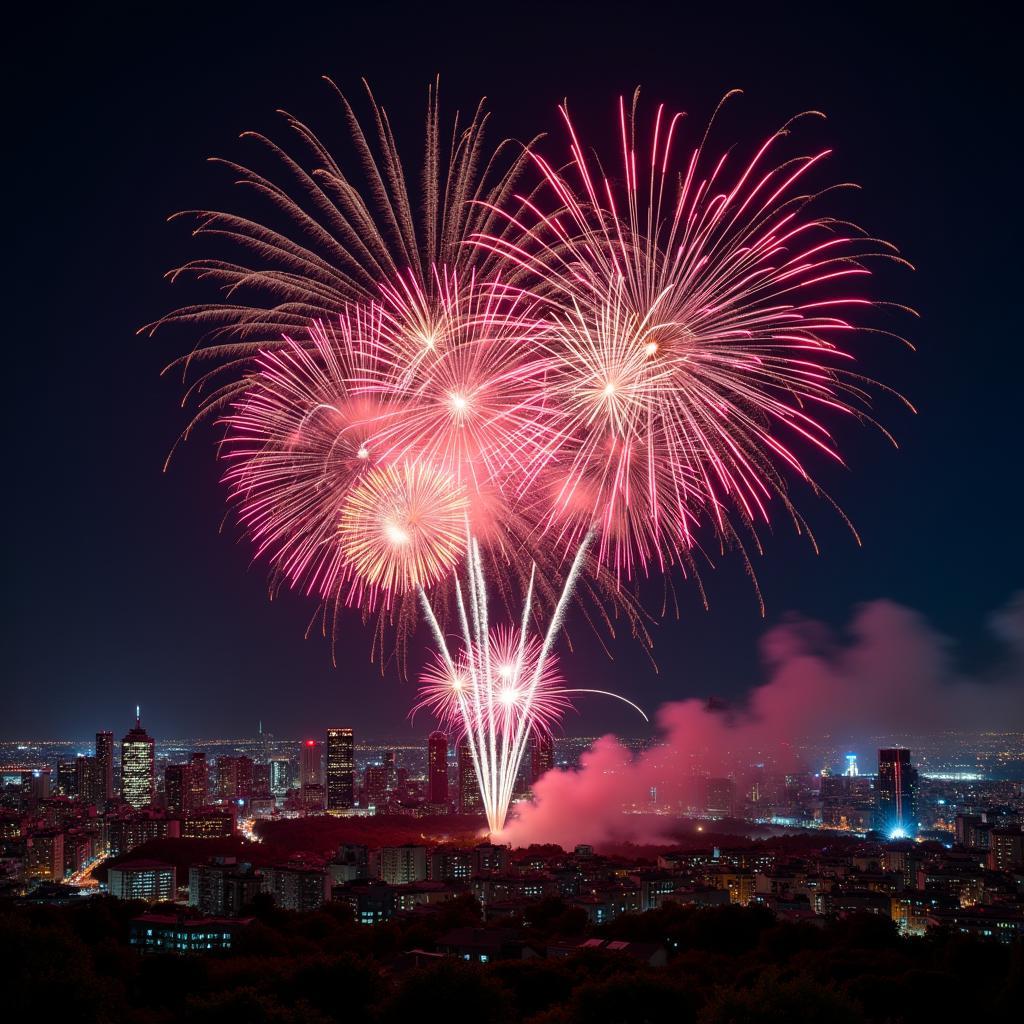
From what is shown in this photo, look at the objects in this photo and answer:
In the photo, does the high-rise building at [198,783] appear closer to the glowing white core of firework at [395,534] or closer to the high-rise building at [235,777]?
the high-rise building at [235,777]

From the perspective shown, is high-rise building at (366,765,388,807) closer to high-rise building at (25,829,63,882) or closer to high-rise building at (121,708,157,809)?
high-rise building at (121,708,157,809)

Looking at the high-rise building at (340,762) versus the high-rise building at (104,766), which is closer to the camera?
the high-rise building at (340,762)

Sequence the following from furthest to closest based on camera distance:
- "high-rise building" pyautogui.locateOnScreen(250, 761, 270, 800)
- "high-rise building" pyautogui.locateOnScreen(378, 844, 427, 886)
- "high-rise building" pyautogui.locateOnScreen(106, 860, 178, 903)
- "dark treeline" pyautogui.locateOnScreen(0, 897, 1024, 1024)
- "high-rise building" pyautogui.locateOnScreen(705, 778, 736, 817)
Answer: "high-rise building" pyautogui.locateOnScreen(250, 761, 270, 800) < "high-rise building" pyautogui.locateOnScreen(705, 778, 736, 817) < "high-rise building" pyautogui.locateOnScreen(378, 844, 427, 886) < "high-rise building" pyautogui.locateOnScreen(106, 860, 178, 903) < "dark treeline" pyautogui.locateOnScreen(0, 897, 1024, 1024)

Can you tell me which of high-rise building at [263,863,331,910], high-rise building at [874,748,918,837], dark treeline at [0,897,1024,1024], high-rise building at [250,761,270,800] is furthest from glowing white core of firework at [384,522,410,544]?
high-rise building at [250,761,270,800]

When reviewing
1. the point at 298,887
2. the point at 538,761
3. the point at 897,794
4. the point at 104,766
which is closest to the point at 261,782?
the point at 104,766

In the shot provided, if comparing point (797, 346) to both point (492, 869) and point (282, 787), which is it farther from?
point (282, 787)

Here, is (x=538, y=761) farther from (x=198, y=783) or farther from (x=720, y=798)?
(x=198, y=783)

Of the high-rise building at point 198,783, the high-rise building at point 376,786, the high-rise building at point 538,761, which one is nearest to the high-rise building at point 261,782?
the high-rise building at point 198,783

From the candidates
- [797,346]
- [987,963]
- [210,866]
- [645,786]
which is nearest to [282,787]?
[645,786]
